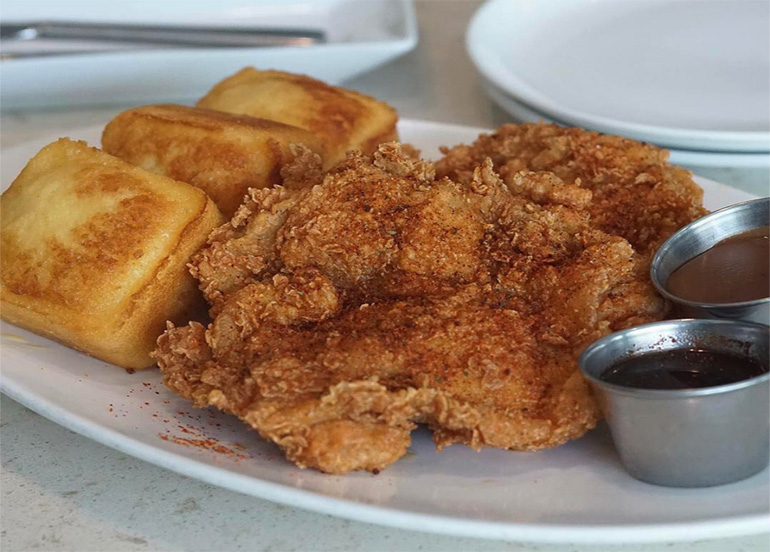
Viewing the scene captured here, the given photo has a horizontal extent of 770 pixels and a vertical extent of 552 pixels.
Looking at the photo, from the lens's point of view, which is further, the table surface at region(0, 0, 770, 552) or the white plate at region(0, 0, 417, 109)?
the white plate at region(0, 0, 417, 109)

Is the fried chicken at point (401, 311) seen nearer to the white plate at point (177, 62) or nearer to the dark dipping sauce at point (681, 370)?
the dark dipping sauce at point (681, 370)

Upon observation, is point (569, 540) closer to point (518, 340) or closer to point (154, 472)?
point (518, 340)

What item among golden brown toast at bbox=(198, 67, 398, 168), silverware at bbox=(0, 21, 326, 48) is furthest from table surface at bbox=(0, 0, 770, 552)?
silverware at bbox=(0, 21, 326, 48)

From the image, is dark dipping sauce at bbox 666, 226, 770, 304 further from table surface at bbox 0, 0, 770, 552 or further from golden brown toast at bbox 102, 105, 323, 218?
golden brown toast at bbox 102, 105, 323, 218

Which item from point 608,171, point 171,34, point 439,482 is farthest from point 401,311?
point 171,34

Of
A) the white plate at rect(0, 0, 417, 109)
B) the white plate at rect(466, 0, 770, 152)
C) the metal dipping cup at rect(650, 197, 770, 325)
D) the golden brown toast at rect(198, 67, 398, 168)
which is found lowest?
the white plate at rect(466, 0, 770, 152)

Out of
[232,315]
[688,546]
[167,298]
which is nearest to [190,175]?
[167,298]
